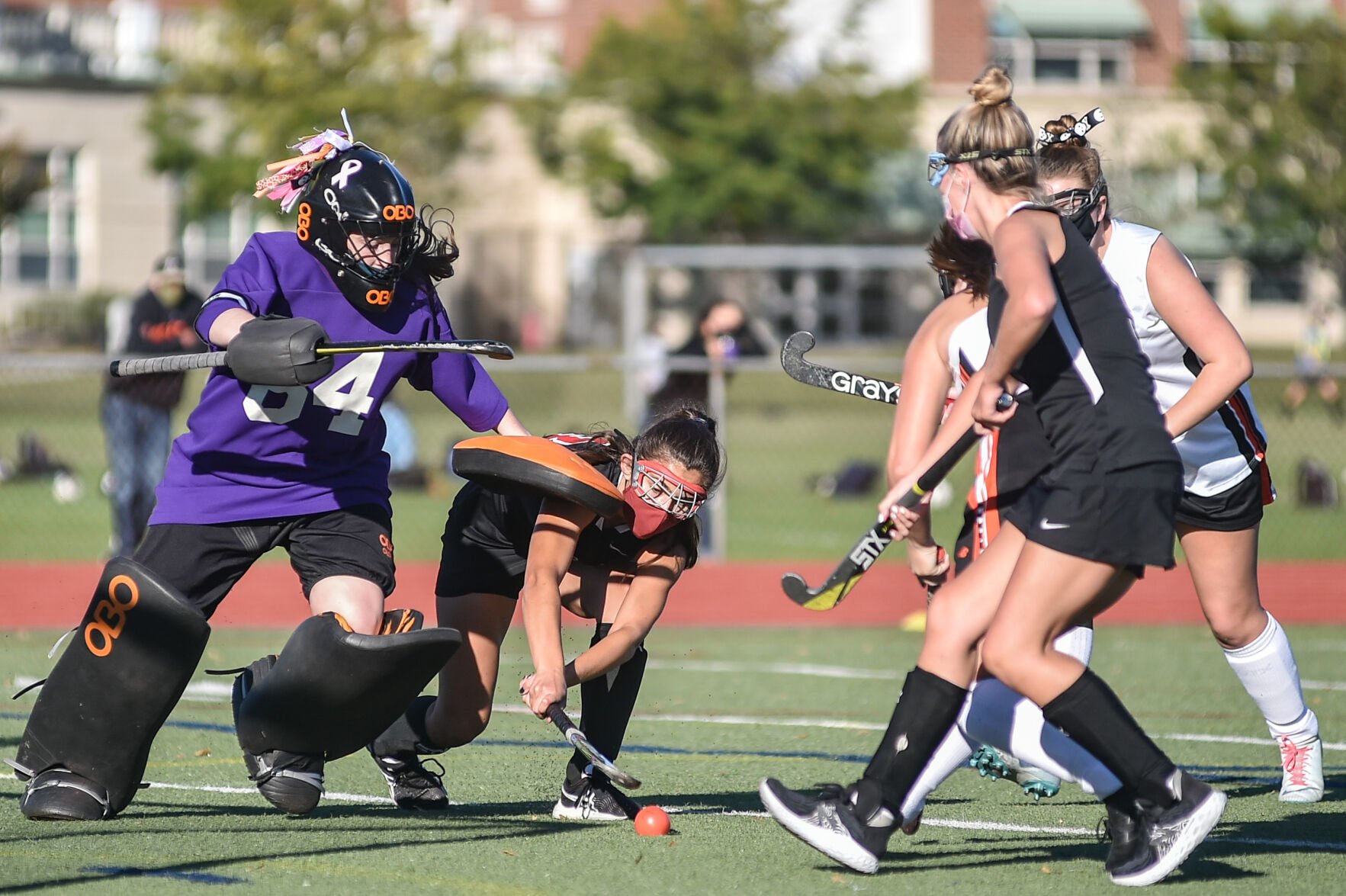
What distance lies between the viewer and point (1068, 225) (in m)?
3.95

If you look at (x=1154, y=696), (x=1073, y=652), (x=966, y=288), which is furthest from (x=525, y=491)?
(x=1154, y=696)

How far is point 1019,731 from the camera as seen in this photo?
423 cm

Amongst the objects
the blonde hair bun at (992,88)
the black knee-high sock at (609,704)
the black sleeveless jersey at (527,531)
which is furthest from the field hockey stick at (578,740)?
the blonde hair bun at (992,88)

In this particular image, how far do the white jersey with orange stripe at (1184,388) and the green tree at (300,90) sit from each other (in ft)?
81.8

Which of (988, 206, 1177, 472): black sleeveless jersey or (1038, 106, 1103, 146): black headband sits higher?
(1038, 106, 1103, 146): black headband

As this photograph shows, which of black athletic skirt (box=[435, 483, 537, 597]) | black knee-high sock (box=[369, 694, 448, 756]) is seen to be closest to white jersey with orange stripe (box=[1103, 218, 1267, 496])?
black athletic skirt (box=[435, 483, 537, 597])

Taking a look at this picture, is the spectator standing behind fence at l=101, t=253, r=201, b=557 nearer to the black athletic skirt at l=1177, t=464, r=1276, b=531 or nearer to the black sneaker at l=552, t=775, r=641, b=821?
the black sneaker at l=552, t=775, r=641, b=821

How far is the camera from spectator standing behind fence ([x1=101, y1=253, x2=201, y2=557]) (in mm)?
11516

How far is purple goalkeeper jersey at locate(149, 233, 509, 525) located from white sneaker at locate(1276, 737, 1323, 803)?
289cm

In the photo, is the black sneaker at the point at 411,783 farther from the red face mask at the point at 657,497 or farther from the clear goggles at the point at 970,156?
the clear goggles at the point at 970,156

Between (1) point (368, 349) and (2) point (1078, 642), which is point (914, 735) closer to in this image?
(2) point (1078, 642)

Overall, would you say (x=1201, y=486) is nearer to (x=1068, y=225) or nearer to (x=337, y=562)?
(x=1068, y=225)

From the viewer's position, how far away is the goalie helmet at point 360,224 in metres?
4.55

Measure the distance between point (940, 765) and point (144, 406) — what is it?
8.69 meters
